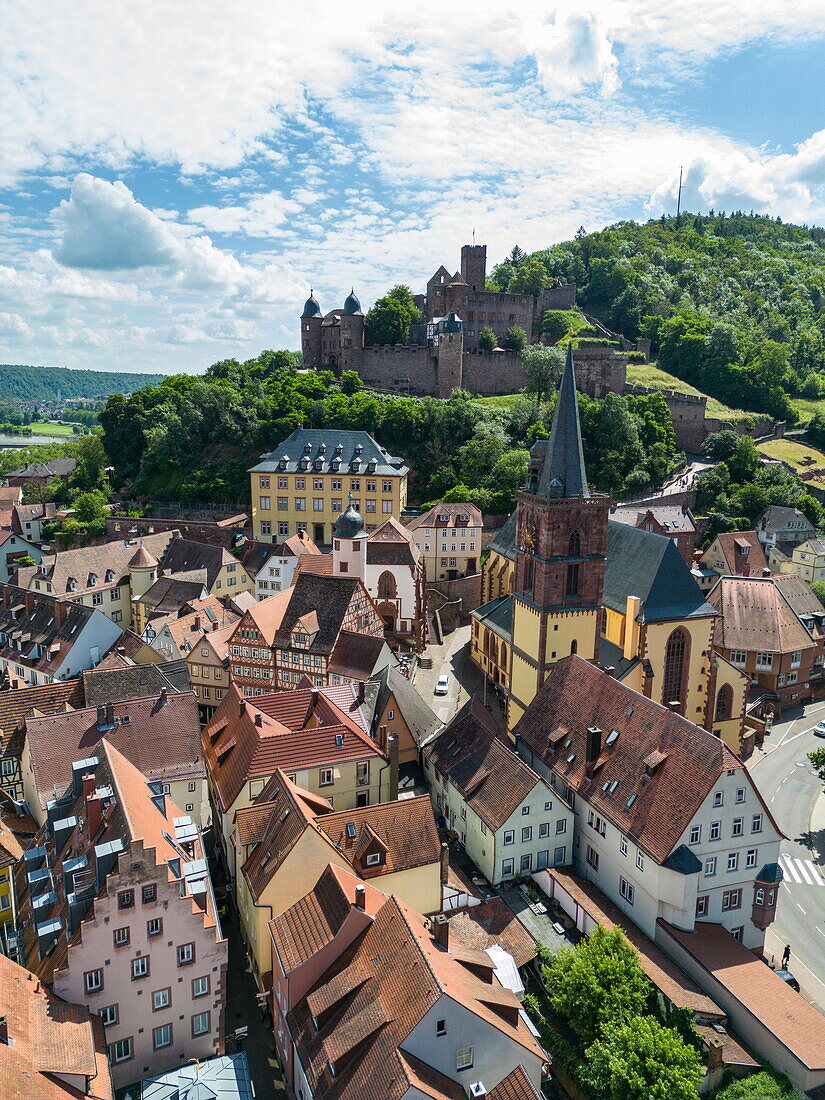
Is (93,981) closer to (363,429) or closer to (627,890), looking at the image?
(627,890)

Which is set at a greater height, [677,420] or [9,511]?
[677,420]

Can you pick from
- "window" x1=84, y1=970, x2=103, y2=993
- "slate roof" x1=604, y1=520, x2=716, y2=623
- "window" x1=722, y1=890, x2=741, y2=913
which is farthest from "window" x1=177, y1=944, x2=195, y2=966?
"slate roof" x1=604, y1=520, x2=716, y2=623

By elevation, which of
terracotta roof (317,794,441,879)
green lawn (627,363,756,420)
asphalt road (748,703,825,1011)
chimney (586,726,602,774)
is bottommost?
asphalt road (748,703,825,1011)

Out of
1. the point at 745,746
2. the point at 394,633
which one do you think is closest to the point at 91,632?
the point at 394,633

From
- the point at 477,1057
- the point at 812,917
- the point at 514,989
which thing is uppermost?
the point at 477,1057

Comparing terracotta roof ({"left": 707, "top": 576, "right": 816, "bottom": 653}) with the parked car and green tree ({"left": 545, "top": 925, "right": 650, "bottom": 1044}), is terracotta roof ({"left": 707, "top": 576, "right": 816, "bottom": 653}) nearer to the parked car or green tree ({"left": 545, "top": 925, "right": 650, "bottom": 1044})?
the parked car

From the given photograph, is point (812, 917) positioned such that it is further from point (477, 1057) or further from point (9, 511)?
point (9, 511)
